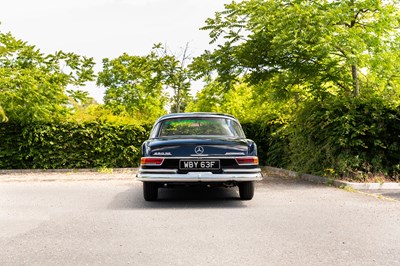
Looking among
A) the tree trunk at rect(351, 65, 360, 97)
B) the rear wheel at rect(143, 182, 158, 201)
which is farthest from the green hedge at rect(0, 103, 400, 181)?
the rear wheel at rect(143, 182, 158, 201)

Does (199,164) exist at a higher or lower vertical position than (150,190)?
higher

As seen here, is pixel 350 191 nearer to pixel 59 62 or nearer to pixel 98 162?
pixel 98 162

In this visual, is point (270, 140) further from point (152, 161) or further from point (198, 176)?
point (152, 161)

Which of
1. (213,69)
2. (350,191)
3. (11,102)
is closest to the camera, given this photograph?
(350,191)

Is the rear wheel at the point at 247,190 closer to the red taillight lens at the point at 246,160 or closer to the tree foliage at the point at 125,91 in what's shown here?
the red taillight lens at the point at 246,160

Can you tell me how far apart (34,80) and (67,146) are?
10.1 ft

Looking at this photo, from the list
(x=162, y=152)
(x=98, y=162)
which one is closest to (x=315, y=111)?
(x=162, y=152)

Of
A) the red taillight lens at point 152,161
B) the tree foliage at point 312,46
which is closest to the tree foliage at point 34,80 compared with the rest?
the tree foliage at point 312,46

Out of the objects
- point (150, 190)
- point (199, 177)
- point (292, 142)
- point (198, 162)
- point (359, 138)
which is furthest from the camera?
point (292, 142)

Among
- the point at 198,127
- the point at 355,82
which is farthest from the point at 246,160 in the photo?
the point at 355,82

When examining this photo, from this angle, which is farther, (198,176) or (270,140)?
(270,140)

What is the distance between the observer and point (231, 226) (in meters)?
6.05

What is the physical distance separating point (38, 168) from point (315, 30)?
469 inches

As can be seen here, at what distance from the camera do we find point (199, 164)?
7.63 m
